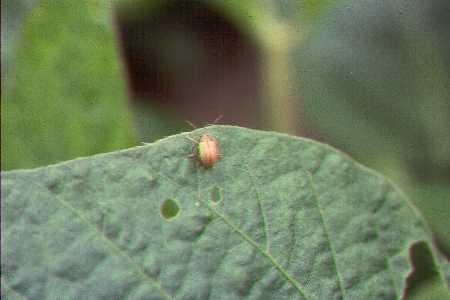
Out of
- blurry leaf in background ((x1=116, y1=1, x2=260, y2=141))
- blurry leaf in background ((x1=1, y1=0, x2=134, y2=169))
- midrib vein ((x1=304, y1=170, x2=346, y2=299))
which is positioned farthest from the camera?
blurry leaf in background ((x1=116, y1=1, x2=260, y2=141))

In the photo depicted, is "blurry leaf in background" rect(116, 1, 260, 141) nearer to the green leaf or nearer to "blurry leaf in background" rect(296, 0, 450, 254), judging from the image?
"blurry leaf in background" rect(296, 0, 450, 254)

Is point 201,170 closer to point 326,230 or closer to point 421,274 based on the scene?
point 326,230

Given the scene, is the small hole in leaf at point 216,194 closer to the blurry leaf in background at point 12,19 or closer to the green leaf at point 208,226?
the green leaf at point 208,226

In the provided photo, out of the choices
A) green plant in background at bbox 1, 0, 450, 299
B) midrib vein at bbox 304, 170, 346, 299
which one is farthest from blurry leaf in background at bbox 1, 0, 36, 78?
midrib vein at bbox 304, 170, 346, 299

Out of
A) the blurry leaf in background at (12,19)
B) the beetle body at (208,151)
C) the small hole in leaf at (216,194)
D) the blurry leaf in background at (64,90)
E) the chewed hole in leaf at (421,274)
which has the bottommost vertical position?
the chewed hole in leaf at (421,274)

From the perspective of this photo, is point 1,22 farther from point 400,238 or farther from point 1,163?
point 400,238

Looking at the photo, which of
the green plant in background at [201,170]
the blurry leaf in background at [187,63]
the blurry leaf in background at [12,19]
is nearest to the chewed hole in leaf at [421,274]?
the green plant in background at [201,170]
